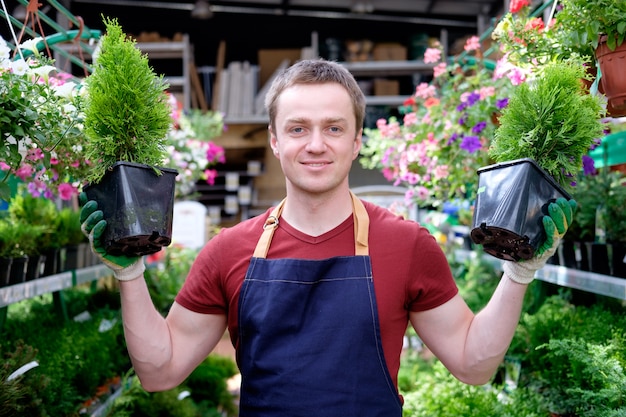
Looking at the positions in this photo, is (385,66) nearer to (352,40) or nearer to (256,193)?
(352,40)

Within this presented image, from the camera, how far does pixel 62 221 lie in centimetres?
311

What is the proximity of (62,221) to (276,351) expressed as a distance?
6.27ft

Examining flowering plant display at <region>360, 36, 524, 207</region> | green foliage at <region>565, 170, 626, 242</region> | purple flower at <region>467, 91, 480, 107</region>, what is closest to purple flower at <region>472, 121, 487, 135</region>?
flowering plant display at <region>360, 36, 524, 207</region>

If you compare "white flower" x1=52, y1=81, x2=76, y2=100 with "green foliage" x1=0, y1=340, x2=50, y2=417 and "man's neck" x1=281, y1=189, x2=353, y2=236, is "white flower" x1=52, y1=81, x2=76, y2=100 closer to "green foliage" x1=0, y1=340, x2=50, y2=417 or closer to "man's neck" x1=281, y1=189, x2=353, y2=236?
"man's neck" x1=281, y1=189, x2=353, y2=236

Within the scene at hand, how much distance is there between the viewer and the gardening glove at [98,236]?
1.41 m

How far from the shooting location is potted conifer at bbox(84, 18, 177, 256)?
1.41 m

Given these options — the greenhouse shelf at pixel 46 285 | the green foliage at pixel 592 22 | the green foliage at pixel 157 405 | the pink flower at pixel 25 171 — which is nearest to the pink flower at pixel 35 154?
the pink flower at pixel 25 171

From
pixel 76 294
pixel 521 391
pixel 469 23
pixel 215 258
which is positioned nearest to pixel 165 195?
pixel 215 258

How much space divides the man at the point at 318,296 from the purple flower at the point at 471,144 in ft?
3.73

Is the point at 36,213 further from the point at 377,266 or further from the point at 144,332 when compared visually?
the point at 377,266

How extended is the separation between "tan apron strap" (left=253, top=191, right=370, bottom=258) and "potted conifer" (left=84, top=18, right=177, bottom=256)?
0.92 feet

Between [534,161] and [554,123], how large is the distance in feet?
0.32

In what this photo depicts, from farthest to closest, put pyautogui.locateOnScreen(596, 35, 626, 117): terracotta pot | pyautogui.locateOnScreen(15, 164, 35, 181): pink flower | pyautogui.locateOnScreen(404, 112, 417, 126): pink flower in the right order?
pyautogui.locateOnScreen(404, 112, 417, 126): pink flower
pyautogui.locateOnScreen(15, 164, 35, 181): pink flower
pyautogui.locateOnScreen(596, 35, 626, 117): terracotta pot

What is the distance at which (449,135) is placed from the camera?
3064 mm
